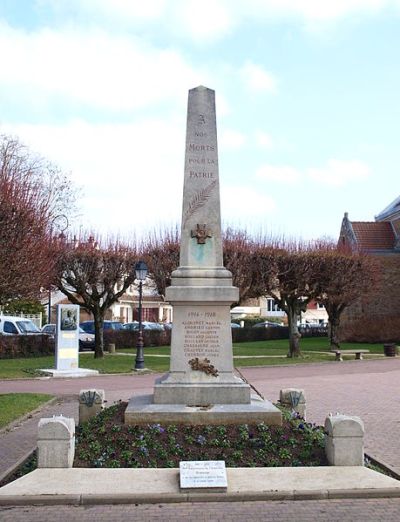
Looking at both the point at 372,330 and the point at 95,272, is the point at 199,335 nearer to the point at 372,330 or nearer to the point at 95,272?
the point at 95,272

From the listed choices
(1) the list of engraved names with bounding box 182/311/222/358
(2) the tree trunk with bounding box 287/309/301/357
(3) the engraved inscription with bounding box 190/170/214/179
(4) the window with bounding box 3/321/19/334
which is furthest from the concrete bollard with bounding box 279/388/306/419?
(4) the window with bounding box 3/321/19/334

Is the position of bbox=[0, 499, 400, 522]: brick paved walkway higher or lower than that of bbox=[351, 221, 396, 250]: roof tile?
lower

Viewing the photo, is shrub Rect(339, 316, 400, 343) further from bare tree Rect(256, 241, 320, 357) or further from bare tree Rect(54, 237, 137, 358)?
bare tree Rect(54, 237, 137, 358)

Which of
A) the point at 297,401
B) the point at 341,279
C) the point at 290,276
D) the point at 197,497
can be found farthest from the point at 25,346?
the point at 197,497

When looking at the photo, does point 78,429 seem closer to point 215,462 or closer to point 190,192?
point 215,462

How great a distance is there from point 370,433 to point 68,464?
5602mm

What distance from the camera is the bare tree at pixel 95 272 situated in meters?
29.1

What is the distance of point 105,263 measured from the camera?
2983cm

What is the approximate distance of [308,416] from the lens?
12352mm

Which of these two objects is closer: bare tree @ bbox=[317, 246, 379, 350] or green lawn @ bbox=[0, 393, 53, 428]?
green lawn @ bbox=[0, 393, 53, 428]

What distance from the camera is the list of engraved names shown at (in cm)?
933

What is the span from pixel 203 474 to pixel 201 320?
9.29 feet

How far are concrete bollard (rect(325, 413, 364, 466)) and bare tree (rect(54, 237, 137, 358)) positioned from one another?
22092mm

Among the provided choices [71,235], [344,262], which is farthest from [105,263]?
[344,262]
